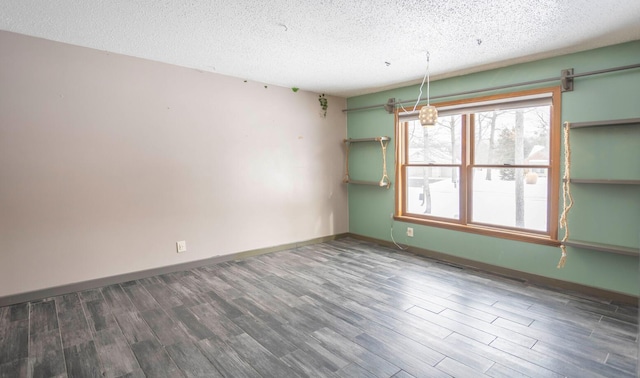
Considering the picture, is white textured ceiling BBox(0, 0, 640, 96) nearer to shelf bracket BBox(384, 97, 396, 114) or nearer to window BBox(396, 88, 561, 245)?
window BBox(396, 88, 561, 245)

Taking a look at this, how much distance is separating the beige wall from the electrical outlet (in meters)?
0.06

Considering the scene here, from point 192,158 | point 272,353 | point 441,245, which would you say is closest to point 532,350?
point 272,353

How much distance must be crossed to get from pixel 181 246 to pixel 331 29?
3.03 m

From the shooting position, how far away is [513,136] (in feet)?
12.9

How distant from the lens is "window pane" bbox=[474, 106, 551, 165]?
12.2 ft

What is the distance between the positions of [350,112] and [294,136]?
1.20 metres

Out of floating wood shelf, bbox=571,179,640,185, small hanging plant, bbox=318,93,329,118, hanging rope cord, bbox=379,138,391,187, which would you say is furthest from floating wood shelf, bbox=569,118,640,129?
small hanging plant, bbox=318,93,329,118

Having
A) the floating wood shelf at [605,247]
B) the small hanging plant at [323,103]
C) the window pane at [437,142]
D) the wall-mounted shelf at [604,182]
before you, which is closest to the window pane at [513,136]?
the window pane at [437,142]

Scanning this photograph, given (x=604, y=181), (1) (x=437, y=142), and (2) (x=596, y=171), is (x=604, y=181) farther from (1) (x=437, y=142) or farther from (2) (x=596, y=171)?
(1) (x=437, y=142)

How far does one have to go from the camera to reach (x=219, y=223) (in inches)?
175

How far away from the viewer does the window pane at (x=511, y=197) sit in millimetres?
3779

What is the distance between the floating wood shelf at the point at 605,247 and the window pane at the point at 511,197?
421mm

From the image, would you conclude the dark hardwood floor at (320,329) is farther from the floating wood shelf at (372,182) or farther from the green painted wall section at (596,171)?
the floating wood shelf at (372,182)

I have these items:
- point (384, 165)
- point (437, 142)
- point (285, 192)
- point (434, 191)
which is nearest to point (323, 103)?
point (384, 165)
